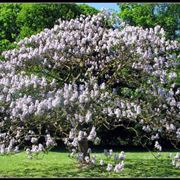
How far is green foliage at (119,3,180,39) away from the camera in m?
27.3

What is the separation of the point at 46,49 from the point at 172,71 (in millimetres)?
Answer: 2780

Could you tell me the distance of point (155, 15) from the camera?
28.3m

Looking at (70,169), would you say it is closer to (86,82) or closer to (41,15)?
(86,82)

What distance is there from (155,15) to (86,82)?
19077 mm

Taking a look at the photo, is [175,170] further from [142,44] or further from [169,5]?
[169,5]

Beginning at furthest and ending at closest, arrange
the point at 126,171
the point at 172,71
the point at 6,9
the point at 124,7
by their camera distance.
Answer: the point at 124,7
the point at 6,9
the point at 126,171
the point at 172,71

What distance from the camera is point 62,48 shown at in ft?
33.4

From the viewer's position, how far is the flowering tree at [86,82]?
8.88 m

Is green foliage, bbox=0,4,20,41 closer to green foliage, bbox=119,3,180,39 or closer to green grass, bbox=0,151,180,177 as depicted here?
green foliage, bbox=119,3,180,39

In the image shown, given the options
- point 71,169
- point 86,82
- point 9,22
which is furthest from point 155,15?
point 86,82

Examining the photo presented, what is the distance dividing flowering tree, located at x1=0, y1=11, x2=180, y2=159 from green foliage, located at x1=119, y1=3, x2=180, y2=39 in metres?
16.4

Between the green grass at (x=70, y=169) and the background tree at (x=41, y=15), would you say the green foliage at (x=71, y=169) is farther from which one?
the background tree at (x=41, y=15)

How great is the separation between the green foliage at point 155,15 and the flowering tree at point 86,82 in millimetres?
16353

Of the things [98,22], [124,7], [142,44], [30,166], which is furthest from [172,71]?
[124,7]
